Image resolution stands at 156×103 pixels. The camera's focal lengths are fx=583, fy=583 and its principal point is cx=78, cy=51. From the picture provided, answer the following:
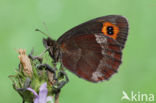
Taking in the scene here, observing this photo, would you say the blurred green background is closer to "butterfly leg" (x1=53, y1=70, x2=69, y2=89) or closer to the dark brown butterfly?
the dark brown butterfly

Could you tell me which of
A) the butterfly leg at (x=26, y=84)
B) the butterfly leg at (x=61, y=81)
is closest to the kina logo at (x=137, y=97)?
the butterfly leg at (x=61, y=81)

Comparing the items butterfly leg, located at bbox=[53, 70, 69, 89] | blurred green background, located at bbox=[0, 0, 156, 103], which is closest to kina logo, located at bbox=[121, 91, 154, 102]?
blurred green background, located at bbox=[0, 0, 156, 103]

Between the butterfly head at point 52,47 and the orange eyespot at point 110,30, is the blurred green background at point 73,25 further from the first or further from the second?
the butterfly head at point 52,47

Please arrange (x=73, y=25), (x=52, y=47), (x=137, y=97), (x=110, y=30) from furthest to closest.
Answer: (x=73, y=25), (x=137, y=97), (x=110, y=30), (x=52, y=47)

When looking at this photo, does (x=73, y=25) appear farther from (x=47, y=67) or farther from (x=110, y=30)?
(x=47, y=67)

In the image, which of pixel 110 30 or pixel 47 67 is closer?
pixel 47 67

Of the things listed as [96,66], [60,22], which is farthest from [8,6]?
[96,66]

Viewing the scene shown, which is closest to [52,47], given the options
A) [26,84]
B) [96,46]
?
[96,46]

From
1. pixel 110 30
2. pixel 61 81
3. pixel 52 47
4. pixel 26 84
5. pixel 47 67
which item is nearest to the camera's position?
pixel 26 84
